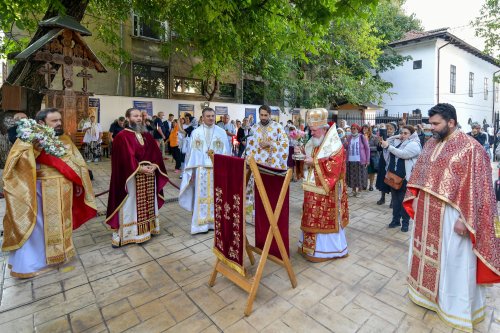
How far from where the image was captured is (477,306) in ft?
9.30

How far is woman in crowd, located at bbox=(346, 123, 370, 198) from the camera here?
789cm

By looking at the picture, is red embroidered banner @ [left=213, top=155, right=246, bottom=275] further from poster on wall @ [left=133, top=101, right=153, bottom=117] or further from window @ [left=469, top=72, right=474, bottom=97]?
window @ [left=469, top=72, right=474, bottom=97]

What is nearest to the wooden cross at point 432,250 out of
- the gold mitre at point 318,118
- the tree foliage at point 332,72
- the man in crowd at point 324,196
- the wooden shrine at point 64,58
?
the man in crowd at point 324,196

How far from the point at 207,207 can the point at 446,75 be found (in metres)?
26.7

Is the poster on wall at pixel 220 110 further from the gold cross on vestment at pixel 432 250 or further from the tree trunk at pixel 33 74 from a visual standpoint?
the gold cross on vestment at pixel 432 250

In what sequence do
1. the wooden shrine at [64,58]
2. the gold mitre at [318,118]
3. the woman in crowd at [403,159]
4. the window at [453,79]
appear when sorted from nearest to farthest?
the gold mitre at [318,118]
the wooden shrine at [64,58]
the woman in crowd at [403,159]
the window at [453,79]

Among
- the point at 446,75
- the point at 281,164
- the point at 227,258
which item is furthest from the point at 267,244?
the point at 446,75

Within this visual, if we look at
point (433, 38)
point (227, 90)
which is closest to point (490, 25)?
point (433, 38)

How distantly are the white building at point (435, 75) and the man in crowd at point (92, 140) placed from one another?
19.4 meters

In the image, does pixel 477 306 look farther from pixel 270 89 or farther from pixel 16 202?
pixel 270 89

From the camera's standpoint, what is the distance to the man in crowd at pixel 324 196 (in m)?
3.94

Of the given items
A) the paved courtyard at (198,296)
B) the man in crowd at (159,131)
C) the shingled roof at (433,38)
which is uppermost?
the shingled roof at (433,38)

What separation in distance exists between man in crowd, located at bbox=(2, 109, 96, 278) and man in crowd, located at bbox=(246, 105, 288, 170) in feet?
9.48

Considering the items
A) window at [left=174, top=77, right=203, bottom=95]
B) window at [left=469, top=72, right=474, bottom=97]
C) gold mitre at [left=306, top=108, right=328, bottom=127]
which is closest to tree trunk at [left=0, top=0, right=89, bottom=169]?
gold mitre at [left=306, top=108, right=328, bottom=127]
